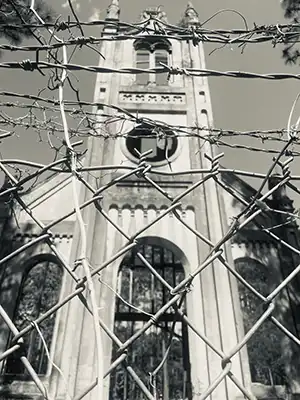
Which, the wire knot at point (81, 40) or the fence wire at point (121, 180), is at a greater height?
the wire knot at point (81, 40)

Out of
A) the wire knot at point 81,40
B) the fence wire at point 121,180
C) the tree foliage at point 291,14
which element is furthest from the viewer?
the tree foliage at point 291,14

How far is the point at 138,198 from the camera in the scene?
892cm

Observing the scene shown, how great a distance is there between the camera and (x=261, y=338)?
784 centimetres

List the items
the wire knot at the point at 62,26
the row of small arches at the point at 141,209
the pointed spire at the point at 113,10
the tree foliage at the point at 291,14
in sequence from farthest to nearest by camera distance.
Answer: the pointed spire at the point at 113,10 < the row of small arches at the point at 141,209 < the tree foliage at the point at 291,14 < the wire knot at the point at 62,26

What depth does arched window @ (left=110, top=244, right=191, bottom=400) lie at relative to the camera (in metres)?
7.03

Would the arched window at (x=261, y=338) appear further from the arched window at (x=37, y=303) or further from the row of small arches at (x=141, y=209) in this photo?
the arched window at (x=37, y=303)

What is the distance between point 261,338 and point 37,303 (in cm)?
494

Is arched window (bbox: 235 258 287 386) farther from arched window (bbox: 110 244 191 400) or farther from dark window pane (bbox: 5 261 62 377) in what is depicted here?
dark window pane (bbox: 5 261 62 377)

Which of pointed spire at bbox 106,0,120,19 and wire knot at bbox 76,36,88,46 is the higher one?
pointed spire at bbox 106,0,120,19

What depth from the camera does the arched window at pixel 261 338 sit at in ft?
23.9

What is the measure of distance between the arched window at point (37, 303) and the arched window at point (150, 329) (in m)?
1.43

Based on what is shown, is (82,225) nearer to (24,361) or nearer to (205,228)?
(24,361)

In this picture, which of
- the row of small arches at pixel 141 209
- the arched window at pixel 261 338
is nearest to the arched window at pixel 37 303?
the row of small arches at pixel 141 209

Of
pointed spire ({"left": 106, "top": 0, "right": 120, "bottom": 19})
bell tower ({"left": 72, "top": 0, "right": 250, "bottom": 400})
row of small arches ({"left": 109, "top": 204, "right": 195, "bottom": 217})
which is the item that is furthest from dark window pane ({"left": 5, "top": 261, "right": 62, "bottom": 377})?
pointed spire ({"left": 106, "top": 0, "right": 120, "bottom": 19})
